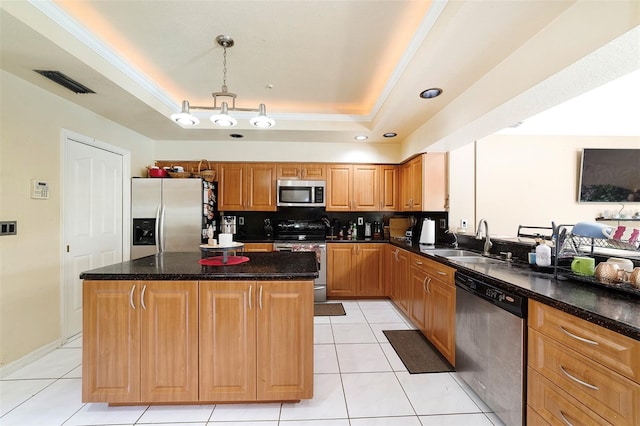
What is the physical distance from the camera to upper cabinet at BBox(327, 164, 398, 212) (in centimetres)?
424

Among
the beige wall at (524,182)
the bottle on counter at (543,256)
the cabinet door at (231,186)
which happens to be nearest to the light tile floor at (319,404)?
the bottle on counter at (543,256)

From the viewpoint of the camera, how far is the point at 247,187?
4199mm

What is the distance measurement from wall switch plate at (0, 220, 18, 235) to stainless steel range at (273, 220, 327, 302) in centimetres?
255

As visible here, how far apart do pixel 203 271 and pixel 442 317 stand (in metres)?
2.00

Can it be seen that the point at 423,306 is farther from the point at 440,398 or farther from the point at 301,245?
the point at 301,245

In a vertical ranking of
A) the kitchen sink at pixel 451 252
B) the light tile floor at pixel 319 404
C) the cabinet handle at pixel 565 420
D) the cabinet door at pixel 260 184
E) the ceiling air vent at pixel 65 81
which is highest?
the ceiling air vent at pixel 65 81

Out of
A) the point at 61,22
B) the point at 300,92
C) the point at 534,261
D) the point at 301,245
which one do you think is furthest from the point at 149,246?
the point at 534,261

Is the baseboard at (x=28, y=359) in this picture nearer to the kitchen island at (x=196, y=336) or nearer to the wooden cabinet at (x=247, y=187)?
the kitchen island at (x=196, y=336)

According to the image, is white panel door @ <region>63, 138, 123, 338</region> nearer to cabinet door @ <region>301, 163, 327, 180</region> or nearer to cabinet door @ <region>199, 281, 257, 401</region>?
cabinet door @ <region>199, 281, 257, 401</region>

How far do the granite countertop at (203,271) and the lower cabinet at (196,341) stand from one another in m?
0.04

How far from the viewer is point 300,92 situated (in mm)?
3002

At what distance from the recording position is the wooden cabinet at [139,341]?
1.69m

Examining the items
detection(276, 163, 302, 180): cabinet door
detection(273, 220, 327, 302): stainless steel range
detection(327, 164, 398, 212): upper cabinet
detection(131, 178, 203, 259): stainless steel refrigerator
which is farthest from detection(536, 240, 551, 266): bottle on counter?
detection(131, 178, 203, 259): stainless steel refrigerator

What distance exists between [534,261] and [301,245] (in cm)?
268
